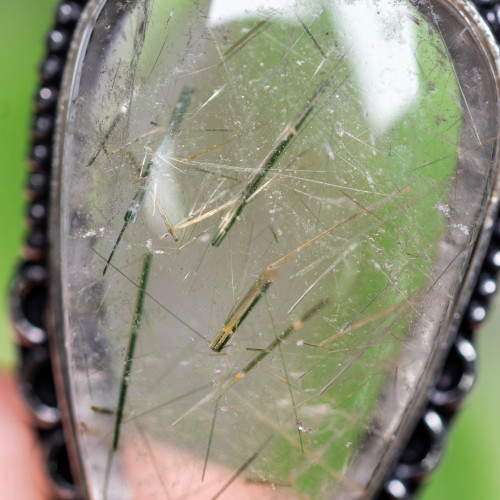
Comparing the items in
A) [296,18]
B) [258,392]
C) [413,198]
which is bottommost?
[258,392]

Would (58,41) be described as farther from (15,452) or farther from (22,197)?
(15,452)

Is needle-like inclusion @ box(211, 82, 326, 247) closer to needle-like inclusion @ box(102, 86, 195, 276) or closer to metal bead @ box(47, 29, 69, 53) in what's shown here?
needle-like inclusion @ box(102, 86, 195, 276)

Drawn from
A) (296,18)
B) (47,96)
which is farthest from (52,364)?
(296,18)

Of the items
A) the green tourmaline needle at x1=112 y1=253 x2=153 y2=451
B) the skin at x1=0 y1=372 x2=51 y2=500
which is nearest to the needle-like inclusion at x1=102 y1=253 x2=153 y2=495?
the green tourmaline needle at x1=112 y1=253 x2=153 y2=451

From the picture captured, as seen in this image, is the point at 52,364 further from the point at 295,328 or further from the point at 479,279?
the point at 479,279

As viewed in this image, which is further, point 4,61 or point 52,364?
point 4,61

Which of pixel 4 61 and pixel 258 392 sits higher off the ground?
pixel 4 61
